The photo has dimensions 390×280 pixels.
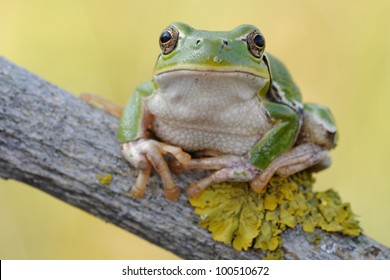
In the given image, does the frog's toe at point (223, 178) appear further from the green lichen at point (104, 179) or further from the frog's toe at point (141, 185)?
the green lichen at point (104, 179)

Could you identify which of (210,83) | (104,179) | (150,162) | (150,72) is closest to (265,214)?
(150,162)

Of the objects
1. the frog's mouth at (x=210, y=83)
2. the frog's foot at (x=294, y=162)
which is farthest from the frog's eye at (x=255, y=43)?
the frog's foot at (x=294, y=162)

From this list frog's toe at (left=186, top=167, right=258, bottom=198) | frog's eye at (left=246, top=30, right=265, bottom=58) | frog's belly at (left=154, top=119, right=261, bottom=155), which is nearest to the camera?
frog's eye at (left=246, top=30, right=265, bottom=58)

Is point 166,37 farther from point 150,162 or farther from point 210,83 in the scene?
point 150,162

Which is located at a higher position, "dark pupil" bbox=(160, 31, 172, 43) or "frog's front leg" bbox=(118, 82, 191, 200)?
"dark pupil" bbox=(160, 31, 172, 43)

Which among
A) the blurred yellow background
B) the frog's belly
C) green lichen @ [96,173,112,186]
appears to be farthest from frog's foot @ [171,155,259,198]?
the blurred yellow background

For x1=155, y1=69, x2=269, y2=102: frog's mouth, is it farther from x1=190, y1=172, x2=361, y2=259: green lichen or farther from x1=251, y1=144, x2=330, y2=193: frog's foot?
x1=190, y1=172, x2=361, y2=259: green lichen
